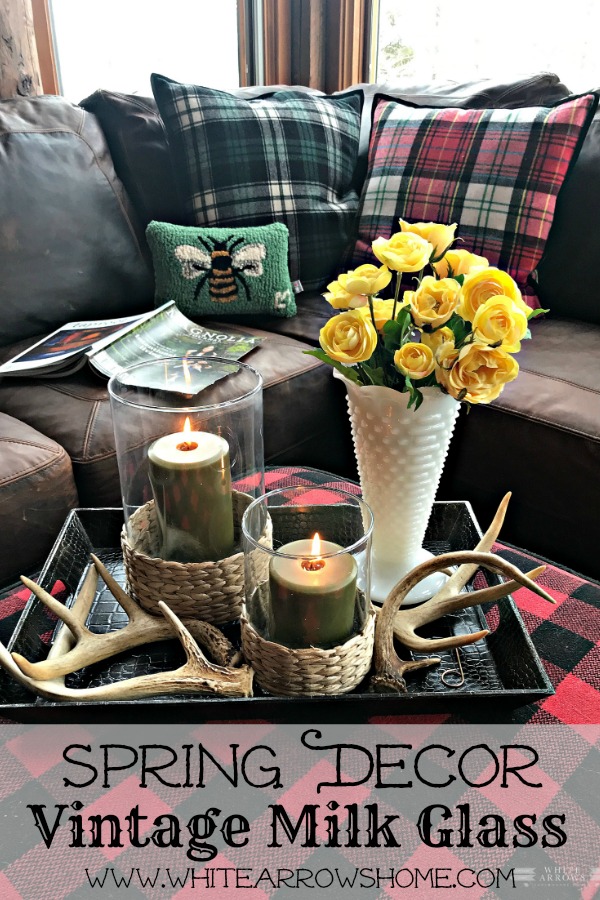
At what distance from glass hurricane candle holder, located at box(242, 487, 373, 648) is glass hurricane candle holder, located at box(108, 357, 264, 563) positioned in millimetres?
70

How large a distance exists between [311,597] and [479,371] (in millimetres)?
268

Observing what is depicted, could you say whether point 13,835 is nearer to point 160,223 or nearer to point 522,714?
point 522,714

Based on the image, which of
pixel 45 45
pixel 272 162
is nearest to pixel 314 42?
pixel 45 45

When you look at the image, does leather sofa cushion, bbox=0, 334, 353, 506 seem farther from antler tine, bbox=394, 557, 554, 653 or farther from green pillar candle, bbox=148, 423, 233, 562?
antler tine, bbox=394, 557, 554, 653

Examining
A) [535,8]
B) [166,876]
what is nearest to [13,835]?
[166,876]

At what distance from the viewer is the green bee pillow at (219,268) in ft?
5.35

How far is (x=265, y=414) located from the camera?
142 centimetres

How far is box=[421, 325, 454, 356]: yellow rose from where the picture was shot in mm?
653

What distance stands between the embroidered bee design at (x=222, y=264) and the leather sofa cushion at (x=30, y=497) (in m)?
0.64

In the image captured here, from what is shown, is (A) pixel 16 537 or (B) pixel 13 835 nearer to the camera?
(B) pixel 13 835

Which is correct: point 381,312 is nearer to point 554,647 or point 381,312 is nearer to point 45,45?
point 554,647

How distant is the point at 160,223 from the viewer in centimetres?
165

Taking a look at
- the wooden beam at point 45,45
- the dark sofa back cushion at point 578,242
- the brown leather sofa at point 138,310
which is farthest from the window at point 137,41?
the dark sofa back cushion at point 578,242

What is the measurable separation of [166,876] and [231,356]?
1.09m
